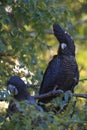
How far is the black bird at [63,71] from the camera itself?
581 cm

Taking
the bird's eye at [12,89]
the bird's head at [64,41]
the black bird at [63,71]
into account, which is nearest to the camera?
the bird's eye at [12,89]

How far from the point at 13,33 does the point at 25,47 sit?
0.70 feet

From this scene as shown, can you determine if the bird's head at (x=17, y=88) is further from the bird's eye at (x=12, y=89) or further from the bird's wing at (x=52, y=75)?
the bird's wing at (x=52, y=75)

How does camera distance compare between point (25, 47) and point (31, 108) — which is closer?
point (31, 108)

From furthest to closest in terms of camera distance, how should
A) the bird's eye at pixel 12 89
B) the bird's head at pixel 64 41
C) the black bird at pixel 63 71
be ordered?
1. the black bird at pixel 63 71
2. the bird's head at pixel 64 41
3. the bird's eye at pixel 12 89

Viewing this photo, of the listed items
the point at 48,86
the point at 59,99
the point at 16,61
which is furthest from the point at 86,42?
the point at 59,99

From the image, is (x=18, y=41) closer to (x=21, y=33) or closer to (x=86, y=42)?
(x=21, y=33)

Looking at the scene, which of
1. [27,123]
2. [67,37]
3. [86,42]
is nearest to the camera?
[27,123]

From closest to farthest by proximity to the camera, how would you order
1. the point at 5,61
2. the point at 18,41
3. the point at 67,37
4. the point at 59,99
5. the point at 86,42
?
the point at 59,99 → the point at 67,37 → the point at 18,41 → the point at 5,61 → the point at 86,42

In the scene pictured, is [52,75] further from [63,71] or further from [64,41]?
[64,41]

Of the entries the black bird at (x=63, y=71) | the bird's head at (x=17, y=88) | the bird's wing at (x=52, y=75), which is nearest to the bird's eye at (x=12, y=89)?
the bird's head at (x=17, y=88)

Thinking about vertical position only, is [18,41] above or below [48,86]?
above

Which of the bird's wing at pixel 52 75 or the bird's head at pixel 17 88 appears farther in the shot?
the bird's wing at pixel 52 75

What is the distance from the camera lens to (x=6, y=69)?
6520mm
